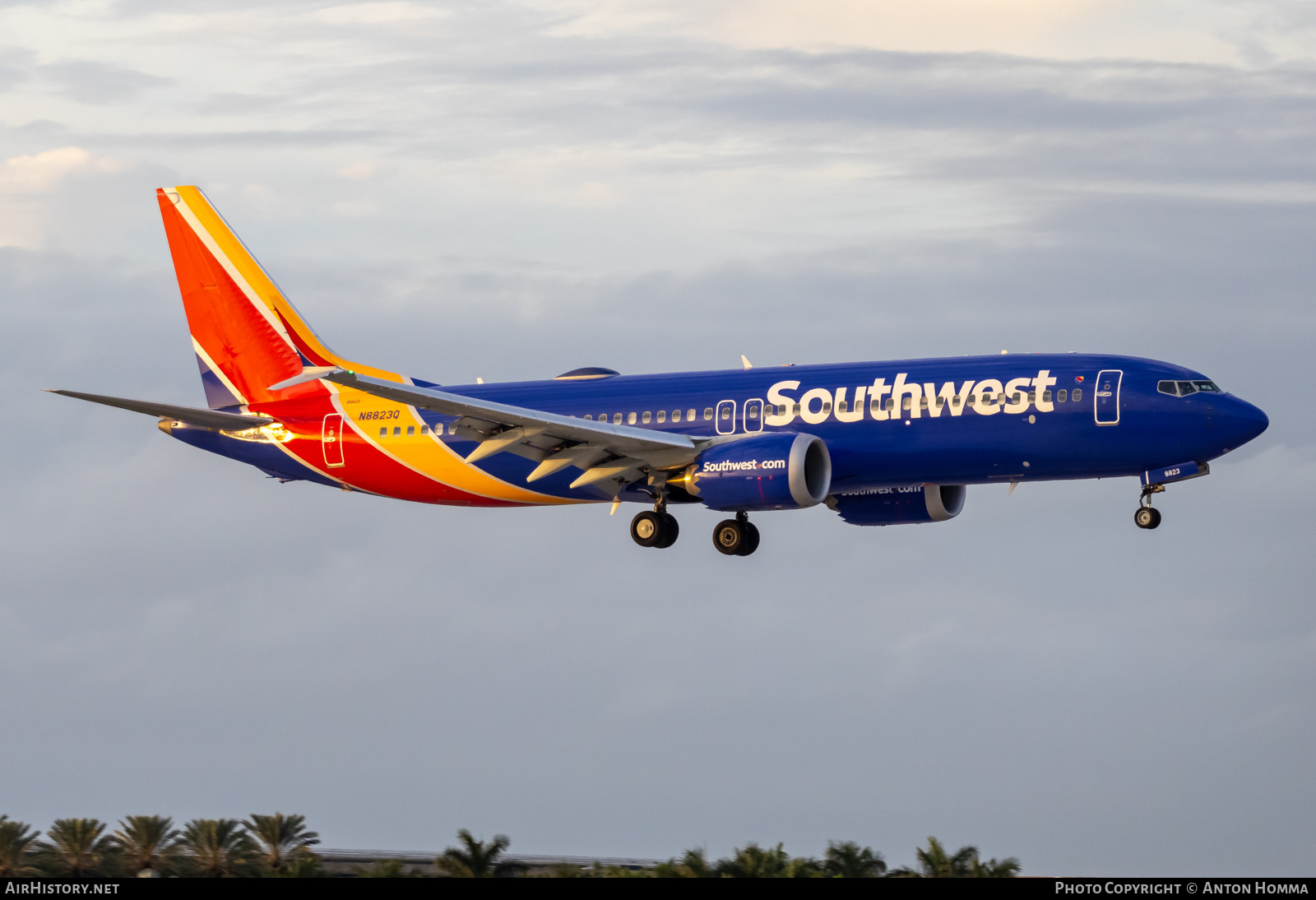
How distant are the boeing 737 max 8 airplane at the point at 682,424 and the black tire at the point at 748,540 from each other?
0.07 metres

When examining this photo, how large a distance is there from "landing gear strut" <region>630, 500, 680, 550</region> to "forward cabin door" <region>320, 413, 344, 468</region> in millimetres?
11210

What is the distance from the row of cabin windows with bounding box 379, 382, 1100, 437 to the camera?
50.6 metres

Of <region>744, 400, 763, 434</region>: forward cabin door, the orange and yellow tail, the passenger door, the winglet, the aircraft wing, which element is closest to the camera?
the aircraft wing

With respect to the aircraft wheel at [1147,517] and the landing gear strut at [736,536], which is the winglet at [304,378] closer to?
the landing gear strut at [736,536]

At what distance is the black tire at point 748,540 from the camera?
57406 mm

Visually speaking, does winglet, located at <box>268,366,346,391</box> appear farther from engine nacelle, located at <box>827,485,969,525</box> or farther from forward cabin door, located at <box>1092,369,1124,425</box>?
forward cabin door, located at <box>1092,369,1124,425</box>

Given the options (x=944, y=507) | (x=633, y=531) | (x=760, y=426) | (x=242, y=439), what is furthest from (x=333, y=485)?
(x=944, y=507)

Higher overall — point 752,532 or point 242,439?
point 242,439

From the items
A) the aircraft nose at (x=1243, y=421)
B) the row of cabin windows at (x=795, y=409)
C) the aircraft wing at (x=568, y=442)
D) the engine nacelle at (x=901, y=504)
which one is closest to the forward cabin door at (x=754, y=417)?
the row of cabin windows at (x=795, y=409)

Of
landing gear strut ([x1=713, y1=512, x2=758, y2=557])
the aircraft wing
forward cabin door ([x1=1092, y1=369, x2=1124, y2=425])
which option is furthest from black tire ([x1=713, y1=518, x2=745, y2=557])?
forward cabin door ([x1=1092, y1=369, x2=1124, y2=425])

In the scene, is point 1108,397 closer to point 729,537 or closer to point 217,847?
point 729,537
